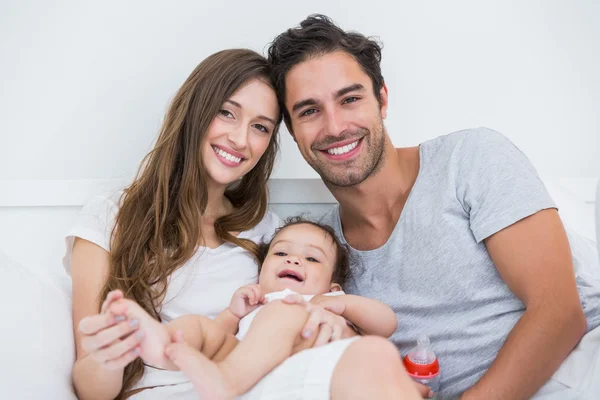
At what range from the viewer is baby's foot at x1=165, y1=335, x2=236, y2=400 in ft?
3.79

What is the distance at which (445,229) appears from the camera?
175 cm

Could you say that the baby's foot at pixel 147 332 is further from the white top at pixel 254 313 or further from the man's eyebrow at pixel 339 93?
the man's eyebrow at pixel 339 93

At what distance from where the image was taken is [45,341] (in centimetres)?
150

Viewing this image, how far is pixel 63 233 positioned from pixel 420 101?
5.30 ft

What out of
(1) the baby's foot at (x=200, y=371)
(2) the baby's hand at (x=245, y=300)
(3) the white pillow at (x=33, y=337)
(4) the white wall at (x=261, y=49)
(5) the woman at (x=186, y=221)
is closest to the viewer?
(1) the baby's foot at (x=200, y=371)

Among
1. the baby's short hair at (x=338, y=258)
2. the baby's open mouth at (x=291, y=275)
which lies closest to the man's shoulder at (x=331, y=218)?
the baby's short hair at (x=338, y=258)

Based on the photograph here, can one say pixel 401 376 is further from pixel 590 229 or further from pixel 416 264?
pixel 590 229

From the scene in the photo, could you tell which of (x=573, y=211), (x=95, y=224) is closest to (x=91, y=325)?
(x=95, y=224)

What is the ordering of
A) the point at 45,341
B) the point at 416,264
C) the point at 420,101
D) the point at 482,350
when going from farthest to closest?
the point at 420,101
the point at 416,264
the point at 482,350
the point at 45,341

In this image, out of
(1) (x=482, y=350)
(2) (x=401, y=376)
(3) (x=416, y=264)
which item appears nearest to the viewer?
(2) (x=401, y=376)

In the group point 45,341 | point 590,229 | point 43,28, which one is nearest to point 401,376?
point 45,341

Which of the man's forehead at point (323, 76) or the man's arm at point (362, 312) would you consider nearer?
the man's arm at point (362, 312)

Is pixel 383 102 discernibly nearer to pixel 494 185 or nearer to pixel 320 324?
pixel 494 185

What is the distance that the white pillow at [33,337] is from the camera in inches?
53.7
